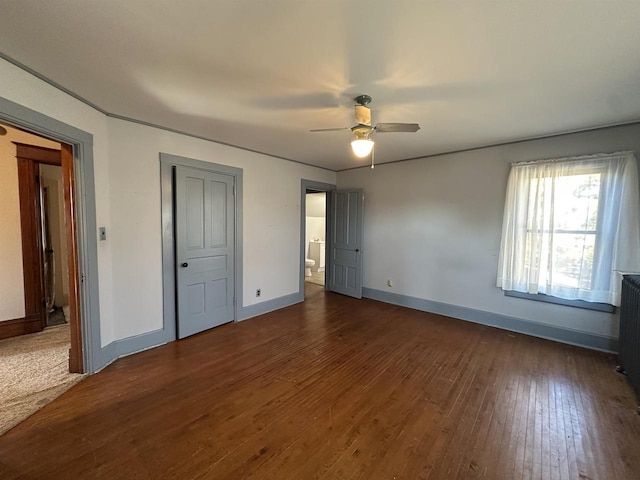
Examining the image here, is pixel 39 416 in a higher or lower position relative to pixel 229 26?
lower

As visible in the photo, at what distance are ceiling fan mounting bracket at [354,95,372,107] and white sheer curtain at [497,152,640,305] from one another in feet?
7.95

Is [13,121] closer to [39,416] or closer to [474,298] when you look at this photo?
[39,416]

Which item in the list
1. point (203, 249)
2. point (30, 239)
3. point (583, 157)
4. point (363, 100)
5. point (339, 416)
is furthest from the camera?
point (203, 249)

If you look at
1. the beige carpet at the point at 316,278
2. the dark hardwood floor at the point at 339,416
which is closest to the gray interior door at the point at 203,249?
the dark hardwood floor at the point at 339,416

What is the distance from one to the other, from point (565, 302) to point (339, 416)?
3133 mm

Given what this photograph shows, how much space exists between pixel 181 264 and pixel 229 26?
8.52 feet

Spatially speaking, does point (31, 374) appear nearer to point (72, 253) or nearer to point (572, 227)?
point (72, 253)

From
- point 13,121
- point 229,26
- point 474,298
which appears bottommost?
point 474,298

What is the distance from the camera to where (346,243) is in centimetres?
530

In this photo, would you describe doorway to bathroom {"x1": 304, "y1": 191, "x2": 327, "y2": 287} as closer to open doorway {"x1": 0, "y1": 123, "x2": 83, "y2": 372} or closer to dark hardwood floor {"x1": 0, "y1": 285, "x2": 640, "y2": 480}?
dark hardwood floor {"x1": 0, "y1": 285, "x2": 640, "y2": 480}

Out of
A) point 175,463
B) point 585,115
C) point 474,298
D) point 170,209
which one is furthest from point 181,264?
point 585,115

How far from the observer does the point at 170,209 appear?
Answer: 3188 millimetres

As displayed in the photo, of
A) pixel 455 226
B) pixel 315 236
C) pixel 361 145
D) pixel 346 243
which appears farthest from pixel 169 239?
pixel 315 236

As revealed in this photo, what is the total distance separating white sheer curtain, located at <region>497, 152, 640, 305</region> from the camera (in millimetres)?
2871
